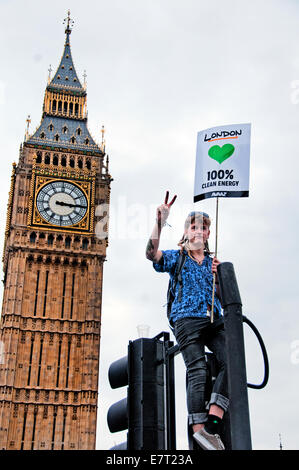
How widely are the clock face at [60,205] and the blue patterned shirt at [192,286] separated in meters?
41.7

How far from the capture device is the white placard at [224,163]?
4852 mm

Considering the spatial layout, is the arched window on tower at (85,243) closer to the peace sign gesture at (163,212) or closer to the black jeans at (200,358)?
the peace sign gesture at (163,212)

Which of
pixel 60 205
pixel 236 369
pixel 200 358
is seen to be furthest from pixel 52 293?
pixel 236 369

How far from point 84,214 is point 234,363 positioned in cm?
4345

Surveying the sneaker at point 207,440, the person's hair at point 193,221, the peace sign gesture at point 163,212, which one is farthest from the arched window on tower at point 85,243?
the sneaker at point 207,440

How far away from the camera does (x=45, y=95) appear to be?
178 feet

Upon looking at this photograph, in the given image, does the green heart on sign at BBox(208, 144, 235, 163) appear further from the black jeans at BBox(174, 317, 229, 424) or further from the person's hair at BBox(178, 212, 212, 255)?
the black jeans at BBox(174, 317, 229, 424)

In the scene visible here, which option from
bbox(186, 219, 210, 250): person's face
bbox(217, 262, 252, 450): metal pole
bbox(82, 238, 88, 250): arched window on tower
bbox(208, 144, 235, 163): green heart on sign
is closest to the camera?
bbox(217, 262, 252, 450): metal pole

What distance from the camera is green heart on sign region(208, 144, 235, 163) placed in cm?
485

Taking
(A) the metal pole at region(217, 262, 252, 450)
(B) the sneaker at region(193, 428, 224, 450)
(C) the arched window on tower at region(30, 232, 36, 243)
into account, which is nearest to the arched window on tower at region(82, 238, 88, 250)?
(C) the arched window on tower at region(30, 232, 36, 243)
